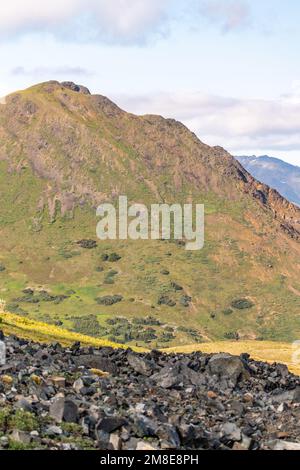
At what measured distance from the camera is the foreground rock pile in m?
20.5

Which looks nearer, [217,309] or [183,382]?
[183,382]

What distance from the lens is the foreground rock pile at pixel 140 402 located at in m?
20.5

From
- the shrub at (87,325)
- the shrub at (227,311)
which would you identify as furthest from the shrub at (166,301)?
the shrub at (87,325)

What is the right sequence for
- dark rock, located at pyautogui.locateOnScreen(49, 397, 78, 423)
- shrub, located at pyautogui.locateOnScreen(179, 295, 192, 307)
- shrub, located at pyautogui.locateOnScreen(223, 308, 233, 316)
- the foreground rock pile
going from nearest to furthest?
1. the foreground rock pile
2. dark rock, located at pyautogui.locateOnScreen(49, 397, 78, 423)
3. shrub, located at pyautogui.locateOnScreen(223, 308, 233, 316)
4. shrub, located at pyautogui.locateOnScreen(179, 295, 192, 307)

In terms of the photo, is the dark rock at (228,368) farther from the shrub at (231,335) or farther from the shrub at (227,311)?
the shrub at (227,311)

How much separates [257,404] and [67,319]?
152 m

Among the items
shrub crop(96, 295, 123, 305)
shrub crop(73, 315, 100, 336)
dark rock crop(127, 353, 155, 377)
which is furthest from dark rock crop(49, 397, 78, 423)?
shrub crop(96, 295, 123, 305)

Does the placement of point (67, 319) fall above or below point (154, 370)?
below

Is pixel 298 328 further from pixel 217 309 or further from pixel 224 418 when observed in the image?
pixel 224 418

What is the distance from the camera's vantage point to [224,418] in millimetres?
26203

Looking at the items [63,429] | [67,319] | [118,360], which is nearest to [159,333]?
[67,319]

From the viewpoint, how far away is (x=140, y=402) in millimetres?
26094

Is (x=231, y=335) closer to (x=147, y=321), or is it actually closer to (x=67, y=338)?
(x=147, y=321)

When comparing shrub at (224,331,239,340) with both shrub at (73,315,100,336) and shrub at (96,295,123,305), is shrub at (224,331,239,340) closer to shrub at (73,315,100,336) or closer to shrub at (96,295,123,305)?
shrub at (96,295,123,305)
